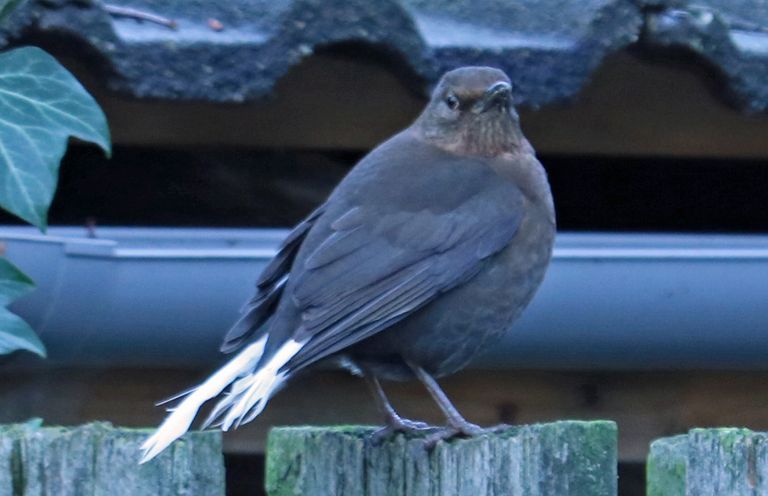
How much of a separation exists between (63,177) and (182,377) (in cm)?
86

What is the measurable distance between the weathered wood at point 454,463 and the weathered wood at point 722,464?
0.32 feet

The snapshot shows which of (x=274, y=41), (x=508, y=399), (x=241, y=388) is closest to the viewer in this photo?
(x=241, y=388)

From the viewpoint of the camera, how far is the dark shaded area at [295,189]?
4.22m

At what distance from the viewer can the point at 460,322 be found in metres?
3.26

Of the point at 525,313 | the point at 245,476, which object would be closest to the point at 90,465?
the point at 525,313

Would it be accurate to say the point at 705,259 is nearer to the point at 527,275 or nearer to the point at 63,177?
the point at 527,275

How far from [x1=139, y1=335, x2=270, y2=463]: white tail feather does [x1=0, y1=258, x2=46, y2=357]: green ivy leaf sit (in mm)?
241

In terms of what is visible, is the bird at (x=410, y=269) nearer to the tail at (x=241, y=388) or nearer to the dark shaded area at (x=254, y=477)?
the tail at (x=241, y=388)

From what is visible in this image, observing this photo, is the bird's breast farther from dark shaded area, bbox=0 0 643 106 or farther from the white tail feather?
dark shaded area, bbox=0 0 643 106

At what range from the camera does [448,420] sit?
3082 millimetres

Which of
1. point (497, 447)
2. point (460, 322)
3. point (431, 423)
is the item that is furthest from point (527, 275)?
point (497, 447)

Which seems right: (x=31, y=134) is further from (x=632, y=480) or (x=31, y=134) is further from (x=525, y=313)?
(x=632, y=480)

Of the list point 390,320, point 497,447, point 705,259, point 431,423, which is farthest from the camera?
point 431,423

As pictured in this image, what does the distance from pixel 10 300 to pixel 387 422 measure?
2.76ft
